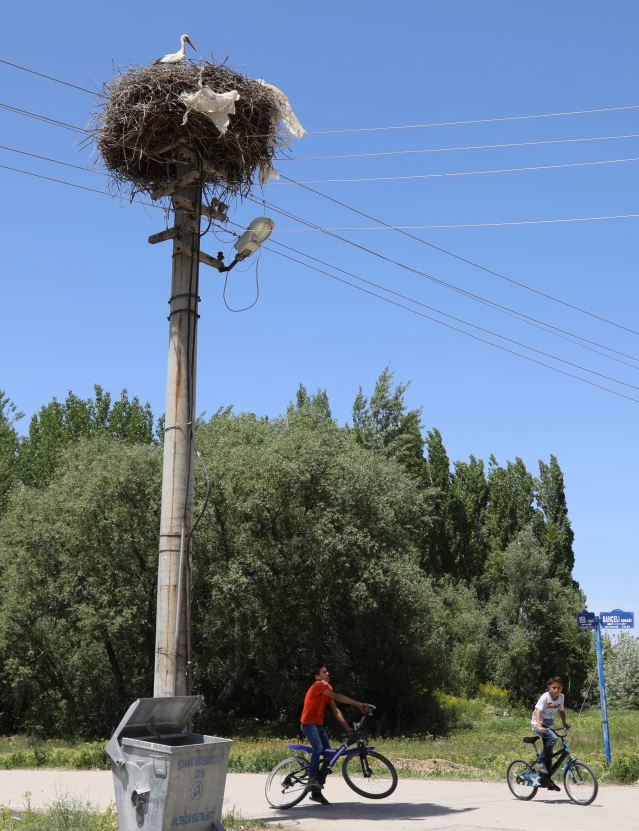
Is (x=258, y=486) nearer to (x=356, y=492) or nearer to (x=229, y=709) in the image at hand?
(x=356, y=492)

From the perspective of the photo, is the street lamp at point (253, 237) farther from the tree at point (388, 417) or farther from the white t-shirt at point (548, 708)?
the tree at point (388, 417)

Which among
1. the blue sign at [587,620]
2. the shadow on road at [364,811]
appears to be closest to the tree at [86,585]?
the blue sign at [587,620]

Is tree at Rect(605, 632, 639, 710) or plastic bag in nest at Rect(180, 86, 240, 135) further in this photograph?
tree at Rect(605, 632, 639, 710)

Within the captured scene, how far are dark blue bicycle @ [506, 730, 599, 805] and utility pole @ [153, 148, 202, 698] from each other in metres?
5.22

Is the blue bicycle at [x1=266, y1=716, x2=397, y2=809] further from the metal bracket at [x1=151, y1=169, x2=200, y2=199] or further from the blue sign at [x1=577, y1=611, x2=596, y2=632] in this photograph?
Result: the metal bracket at [x1=151, y1=169, x2=200, y2=199]

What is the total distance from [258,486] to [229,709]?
8.06 meters

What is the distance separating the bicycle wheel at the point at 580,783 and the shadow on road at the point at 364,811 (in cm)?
156

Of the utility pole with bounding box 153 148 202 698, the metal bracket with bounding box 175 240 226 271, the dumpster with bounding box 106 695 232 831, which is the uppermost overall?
the metal bracket with bounding box 175 240 226 271

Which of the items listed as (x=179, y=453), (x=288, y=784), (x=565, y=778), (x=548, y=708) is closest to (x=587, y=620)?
(x=548, y=708)

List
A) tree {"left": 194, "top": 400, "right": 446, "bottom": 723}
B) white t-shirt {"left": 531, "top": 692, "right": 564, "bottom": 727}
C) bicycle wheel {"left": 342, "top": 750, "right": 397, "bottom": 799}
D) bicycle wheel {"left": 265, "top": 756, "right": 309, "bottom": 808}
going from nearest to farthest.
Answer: bicycle wheel {"left": 265, "top": 756, "right": 309, "bottom": 808} < bicycle wheel {"left": 342, "top": 750, "right": 397, "bottom": 799} < white t-shirt {"left": 531, "top": 692, "right": 564, "bottom": 727} < tree {"left": 194, "top": 400, "right": 446, "bottom": 723}

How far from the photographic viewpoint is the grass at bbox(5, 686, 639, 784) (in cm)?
1598

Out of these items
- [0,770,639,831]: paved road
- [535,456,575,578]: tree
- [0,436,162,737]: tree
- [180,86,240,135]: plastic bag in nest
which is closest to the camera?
[0,770,639,831]: paved road

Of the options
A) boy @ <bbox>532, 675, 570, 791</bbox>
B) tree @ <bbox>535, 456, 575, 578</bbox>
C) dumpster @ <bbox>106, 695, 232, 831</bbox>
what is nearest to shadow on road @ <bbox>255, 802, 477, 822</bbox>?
boy @ <bbox>532, 675, 570, 791</bbox>

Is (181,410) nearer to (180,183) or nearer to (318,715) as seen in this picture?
(180,183)
